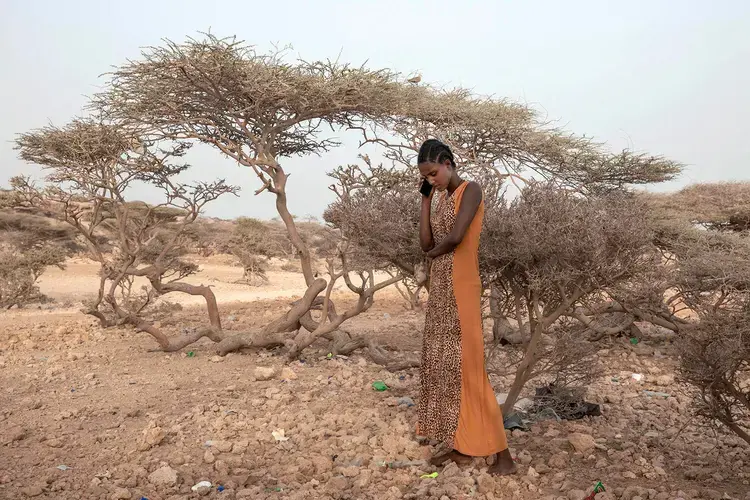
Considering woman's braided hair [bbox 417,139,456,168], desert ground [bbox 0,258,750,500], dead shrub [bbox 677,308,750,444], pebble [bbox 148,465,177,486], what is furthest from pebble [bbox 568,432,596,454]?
pebble [bbox 148,465,177,486]

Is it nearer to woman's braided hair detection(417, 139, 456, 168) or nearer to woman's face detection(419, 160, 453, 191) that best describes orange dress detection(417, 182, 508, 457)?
woman's face detection(419, 160, 453, 191)

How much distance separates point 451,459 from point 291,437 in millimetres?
1128

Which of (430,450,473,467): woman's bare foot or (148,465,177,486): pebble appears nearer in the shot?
(148,465,177,486): pebble

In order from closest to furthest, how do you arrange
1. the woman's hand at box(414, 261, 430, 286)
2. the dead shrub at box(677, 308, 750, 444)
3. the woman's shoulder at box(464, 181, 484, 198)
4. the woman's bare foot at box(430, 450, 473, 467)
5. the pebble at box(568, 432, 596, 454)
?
1. the dead shrub at box(677, 308, 750, 444)
2. the woman's shoulder at box(464, 181, 484, 198)
3. the woman's bare foot at box(430, 450, 473, 467)
4. the pebble at box(568, 432, 596, 454)
5. the woman's hand at box(414, 261, 430, 286)

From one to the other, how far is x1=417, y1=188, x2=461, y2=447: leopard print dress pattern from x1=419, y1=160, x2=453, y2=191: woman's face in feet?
0.28

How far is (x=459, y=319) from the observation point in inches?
129

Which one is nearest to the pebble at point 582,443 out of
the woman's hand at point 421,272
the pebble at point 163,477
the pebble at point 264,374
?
the woman's hand at point 421,272

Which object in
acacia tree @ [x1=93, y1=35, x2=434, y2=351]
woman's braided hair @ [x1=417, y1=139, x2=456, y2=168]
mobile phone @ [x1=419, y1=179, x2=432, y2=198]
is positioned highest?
acacia tree @ [x1=93, y1=35, x2=434, y2=351]

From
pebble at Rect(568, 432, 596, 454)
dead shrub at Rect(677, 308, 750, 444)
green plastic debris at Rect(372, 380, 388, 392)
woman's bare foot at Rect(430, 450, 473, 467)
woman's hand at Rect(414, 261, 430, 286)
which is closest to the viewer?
dead shrub at Rect(677, 308, 750, 444)

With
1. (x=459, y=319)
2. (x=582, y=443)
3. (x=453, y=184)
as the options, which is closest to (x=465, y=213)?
(x=453, y=184)

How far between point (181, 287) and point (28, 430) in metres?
3.51

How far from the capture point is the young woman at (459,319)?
10.6ft

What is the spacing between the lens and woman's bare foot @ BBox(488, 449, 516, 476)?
129 inches

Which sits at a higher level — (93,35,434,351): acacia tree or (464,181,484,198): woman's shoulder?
(93,35,434,351): acacia tree
